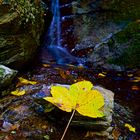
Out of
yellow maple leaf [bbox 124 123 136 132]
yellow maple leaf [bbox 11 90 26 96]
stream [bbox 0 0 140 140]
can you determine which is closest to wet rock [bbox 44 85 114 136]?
stream [bbox 0 0 140 140]

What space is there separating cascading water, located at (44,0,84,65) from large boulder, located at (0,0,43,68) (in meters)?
0.99

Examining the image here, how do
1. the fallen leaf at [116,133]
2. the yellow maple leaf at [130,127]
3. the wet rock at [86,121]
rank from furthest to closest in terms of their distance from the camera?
1. the yellow maple leaf at [130,127]
2. the fallen leaf at [116,133]
3. the wet rock at [86,121]

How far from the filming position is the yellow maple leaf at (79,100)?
2.90m

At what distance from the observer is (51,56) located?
22.2 feet

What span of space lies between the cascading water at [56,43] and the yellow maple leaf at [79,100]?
3.44 meters

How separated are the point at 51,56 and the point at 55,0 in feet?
8.01

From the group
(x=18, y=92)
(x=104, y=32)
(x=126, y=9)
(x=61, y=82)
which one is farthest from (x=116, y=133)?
(x=126, y=9)

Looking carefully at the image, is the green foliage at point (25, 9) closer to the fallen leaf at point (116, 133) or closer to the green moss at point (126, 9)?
the green moss at point (126, 9)

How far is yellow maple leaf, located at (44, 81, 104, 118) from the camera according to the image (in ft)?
9.52

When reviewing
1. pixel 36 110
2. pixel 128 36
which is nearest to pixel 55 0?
pixel 128 36

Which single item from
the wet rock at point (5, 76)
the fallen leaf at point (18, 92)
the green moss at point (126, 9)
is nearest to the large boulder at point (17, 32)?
the wet rock at point (5, 76)

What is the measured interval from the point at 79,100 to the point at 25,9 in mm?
2957

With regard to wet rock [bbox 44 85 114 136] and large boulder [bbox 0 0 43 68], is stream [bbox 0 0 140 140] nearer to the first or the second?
wet rock [bbox 44 85 114 136]

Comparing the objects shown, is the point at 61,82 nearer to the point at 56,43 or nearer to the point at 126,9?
the point at 56,43
